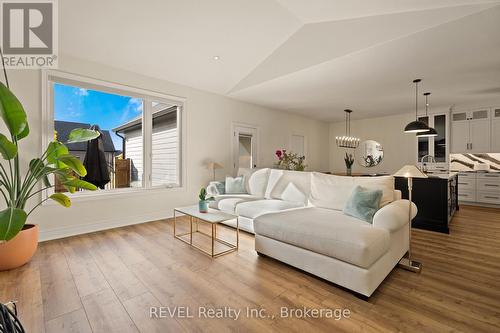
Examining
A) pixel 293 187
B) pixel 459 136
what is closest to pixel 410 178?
pixel 293 187

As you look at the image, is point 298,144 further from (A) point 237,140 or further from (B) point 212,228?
(B) point 212,228

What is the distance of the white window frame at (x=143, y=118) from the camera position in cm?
325

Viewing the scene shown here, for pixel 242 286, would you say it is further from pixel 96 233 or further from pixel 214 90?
pixel 214 90

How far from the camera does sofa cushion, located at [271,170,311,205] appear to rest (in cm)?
357

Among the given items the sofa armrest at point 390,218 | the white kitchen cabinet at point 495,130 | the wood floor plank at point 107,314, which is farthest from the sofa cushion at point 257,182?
the white kitchen cabinet at point 495,130

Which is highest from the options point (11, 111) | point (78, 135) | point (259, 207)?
point (11, 111)

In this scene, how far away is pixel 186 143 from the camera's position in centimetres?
470

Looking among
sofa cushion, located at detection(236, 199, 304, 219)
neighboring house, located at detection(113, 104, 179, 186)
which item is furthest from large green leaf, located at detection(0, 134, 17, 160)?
sofa cushion, located at detection(236, 199, 304, 219)

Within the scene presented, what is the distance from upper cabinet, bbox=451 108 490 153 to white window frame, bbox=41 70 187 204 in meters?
6.87

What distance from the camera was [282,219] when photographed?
2.51 meters

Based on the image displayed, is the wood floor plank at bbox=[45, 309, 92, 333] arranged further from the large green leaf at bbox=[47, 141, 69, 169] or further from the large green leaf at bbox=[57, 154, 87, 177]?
the large green leaf at bbox=[47, 141, 69, 169]

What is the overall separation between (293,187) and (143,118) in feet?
9.88

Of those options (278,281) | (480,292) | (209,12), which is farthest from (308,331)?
(209,12)

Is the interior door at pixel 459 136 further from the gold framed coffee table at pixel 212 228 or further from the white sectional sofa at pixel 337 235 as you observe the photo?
the gold framed coffee table at pixel 212 228
